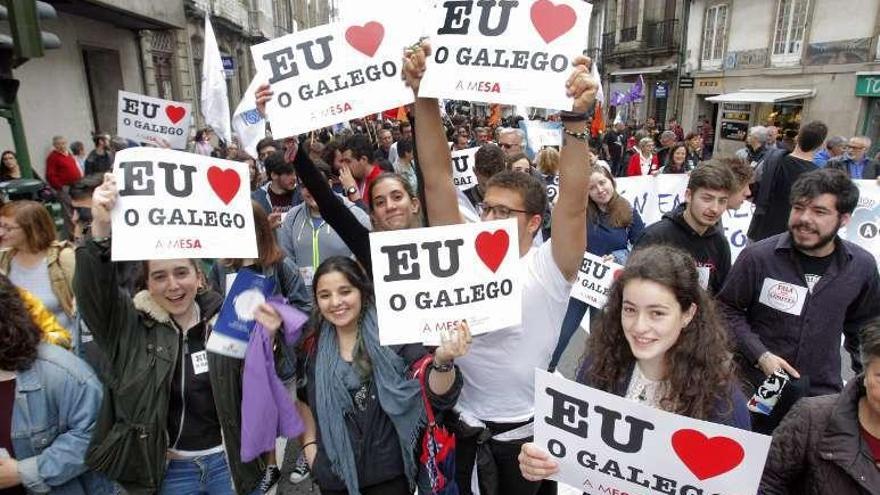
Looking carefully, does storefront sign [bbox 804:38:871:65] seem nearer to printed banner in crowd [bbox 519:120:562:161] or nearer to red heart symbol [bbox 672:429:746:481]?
printed banner in crowd [bbox 519:120:562:161]

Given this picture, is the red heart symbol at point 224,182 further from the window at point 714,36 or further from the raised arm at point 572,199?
the window at point 714,36

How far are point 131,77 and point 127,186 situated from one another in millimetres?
15548

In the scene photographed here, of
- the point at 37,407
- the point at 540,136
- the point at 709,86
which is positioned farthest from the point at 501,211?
the point at 709,86

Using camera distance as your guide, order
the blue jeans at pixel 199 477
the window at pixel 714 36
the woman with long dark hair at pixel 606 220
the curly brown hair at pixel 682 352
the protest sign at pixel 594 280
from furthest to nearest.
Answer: the window at pixel 714 36, the woman with long dark hair at pixel 606 220, the protest sign at pixel 594 280, the blue jeans at pixel 199 477, the curly brown hair at pixel 682 352

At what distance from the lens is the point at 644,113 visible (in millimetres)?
30438

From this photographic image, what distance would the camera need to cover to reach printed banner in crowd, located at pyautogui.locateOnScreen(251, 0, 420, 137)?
107 inches

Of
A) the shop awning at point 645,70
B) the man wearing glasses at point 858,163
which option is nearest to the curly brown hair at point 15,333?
the man wearing glasses at point 858,163

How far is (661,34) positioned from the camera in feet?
95.0

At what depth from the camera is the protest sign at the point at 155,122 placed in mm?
6844

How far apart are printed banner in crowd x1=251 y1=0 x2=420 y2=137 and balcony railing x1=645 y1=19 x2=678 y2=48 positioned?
2875cm

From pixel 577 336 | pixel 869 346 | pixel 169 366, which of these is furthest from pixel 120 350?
pixel 577 336

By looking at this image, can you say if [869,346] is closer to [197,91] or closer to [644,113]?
[197,91]

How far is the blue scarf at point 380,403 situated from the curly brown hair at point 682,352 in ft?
2.41

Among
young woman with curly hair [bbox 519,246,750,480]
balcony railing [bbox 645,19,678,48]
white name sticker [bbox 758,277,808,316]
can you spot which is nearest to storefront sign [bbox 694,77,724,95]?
balcony railing [bbox 645,19,678,48]
